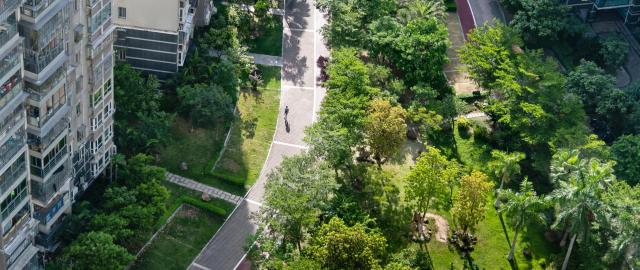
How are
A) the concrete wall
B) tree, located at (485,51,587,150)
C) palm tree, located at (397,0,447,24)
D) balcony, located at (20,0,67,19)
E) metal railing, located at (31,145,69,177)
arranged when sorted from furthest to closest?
palm tree, located at (397,0,447,24), tree, located at (485,51,587,150), the concrete wall, metal railing, located at (31,145,69,177), balcony, located at (20,0,67,19)

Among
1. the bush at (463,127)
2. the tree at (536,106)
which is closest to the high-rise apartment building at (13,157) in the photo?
the bush at (463,127)

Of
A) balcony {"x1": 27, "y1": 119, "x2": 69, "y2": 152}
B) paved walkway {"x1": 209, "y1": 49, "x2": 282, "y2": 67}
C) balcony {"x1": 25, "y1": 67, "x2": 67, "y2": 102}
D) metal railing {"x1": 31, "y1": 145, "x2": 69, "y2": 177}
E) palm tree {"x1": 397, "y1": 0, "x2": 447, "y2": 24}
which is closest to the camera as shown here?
balcony {"x1": 25, "y1": 67, "x2": 67, "y2": 102}

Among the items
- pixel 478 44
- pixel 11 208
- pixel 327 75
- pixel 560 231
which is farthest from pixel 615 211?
pixel 11 208

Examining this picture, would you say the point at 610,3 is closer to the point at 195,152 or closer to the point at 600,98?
the point at 600,98

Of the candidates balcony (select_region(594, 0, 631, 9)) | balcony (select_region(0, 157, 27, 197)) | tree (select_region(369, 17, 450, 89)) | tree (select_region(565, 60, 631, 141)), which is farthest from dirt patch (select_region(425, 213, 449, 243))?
balcony (select_region(594, 0, 631, 9))

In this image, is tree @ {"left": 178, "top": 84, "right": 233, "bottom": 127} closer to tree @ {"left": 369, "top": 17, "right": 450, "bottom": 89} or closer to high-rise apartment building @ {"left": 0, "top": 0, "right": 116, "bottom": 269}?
high-rise apartment building @ {"left": 0, "top": 0, "right": 116, "bottom": 269}

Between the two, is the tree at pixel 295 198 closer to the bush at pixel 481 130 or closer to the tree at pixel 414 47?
the tree at pixel 414 47
